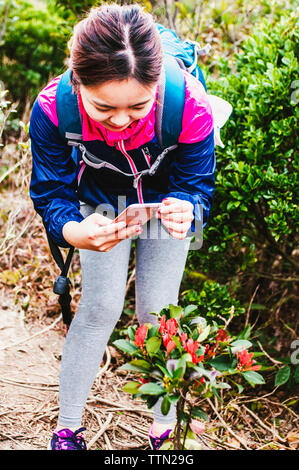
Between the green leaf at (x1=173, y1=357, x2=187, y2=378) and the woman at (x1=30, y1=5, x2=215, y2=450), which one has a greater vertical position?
the woman at (x1=30, y1=5, x2=215, y2=450)

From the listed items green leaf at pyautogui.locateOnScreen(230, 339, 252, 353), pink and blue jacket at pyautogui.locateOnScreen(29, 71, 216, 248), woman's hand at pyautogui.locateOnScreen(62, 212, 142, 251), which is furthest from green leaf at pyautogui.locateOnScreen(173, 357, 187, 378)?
pink and blue jacket at pyautogui.locateOnScreen(29, 71, 216, 248)

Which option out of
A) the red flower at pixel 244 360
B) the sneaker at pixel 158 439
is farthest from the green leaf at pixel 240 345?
the sneaker at pixel 158 439

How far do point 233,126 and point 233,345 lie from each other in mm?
1267

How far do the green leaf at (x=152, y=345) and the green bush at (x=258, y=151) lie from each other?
102 centimetres

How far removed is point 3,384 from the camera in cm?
253

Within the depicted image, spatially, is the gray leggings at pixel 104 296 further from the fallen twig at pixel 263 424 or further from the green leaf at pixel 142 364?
Answer: the fallen twig at pixel 263 424

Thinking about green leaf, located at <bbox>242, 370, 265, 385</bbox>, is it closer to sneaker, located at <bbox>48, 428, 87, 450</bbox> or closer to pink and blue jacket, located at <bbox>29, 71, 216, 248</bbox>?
pink and blue jacket, located at <bbox>29, 71, 216, 248</bbox>

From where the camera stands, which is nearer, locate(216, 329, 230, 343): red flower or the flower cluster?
the flower cluster

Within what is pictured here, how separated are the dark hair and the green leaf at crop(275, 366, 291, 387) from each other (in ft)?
5.51

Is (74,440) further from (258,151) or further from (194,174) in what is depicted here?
(258,151)

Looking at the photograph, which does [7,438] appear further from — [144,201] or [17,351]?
[144,201]

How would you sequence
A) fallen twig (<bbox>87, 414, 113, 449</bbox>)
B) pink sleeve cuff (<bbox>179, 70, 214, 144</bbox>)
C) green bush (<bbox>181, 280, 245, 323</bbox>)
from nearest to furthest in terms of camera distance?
1. pink sleeve cuff (<bbox>179, 70, 214, 144</bbox>)
2. fallen twig (<bbox>87, 414, 113, 449</bbox>)
3. green bush (<bbox>181, 280, 245, 323</bbox>)

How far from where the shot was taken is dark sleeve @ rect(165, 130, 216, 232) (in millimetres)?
1832

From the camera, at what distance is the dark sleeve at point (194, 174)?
1832mm
